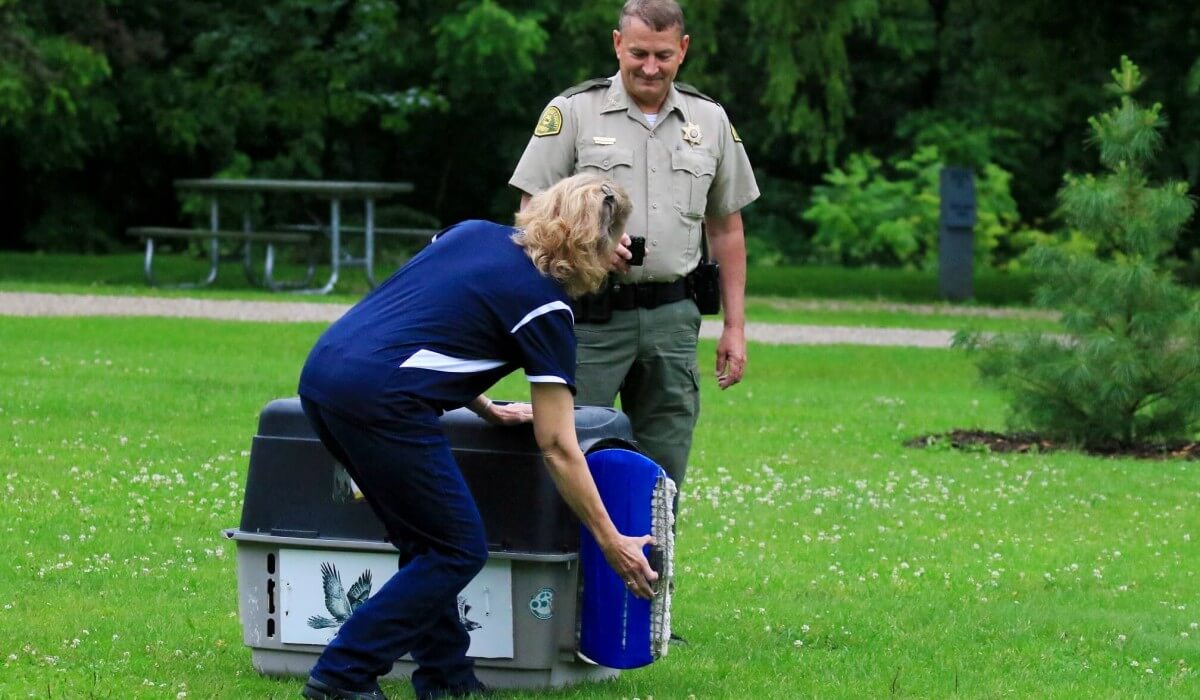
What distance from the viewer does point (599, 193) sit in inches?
182

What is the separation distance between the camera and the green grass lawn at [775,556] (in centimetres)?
548

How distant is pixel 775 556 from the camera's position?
24.8ft

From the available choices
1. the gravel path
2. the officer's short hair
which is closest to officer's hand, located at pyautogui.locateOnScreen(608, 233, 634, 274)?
the officer's short hair

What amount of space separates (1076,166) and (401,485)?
34588mm

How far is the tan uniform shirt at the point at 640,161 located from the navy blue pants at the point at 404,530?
1304 millimetres

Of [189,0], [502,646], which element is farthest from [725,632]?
[189,0]

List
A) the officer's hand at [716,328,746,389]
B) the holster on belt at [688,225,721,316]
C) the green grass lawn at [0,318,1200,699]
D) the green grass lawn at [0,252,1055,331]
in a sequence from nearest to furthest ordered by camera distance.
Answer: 1. the green grass lawn at [0,318,1200,699]
2. the holster on belt at [688,225,721,316]
3. the officer's hand at [716,328,746,389]
4. the green grass lawn at [0,252,1055,331]

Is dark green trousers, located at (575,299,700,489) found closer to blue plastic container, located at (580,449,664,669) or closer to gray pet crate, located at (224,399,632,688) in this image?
gray pet crate, located at (224,399,632,688)

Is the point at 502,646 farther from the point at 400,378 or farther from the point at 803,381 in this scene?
the point at 803,381

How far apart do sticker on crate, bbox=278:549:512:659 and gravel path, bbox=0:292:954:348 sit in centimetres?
1278

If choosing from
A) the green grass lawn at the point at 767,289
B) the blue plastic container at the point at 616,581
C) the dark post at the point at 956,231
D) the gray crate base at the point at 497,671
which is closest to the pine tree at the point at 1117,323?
the green grass lawn at the point at 767,289

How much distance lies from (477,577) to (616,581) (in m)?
0.40

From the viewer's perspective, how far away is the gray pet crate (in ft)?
16.6

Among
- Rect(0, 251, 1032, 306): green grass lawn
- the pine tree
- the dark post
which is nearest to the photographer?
the pine tree
